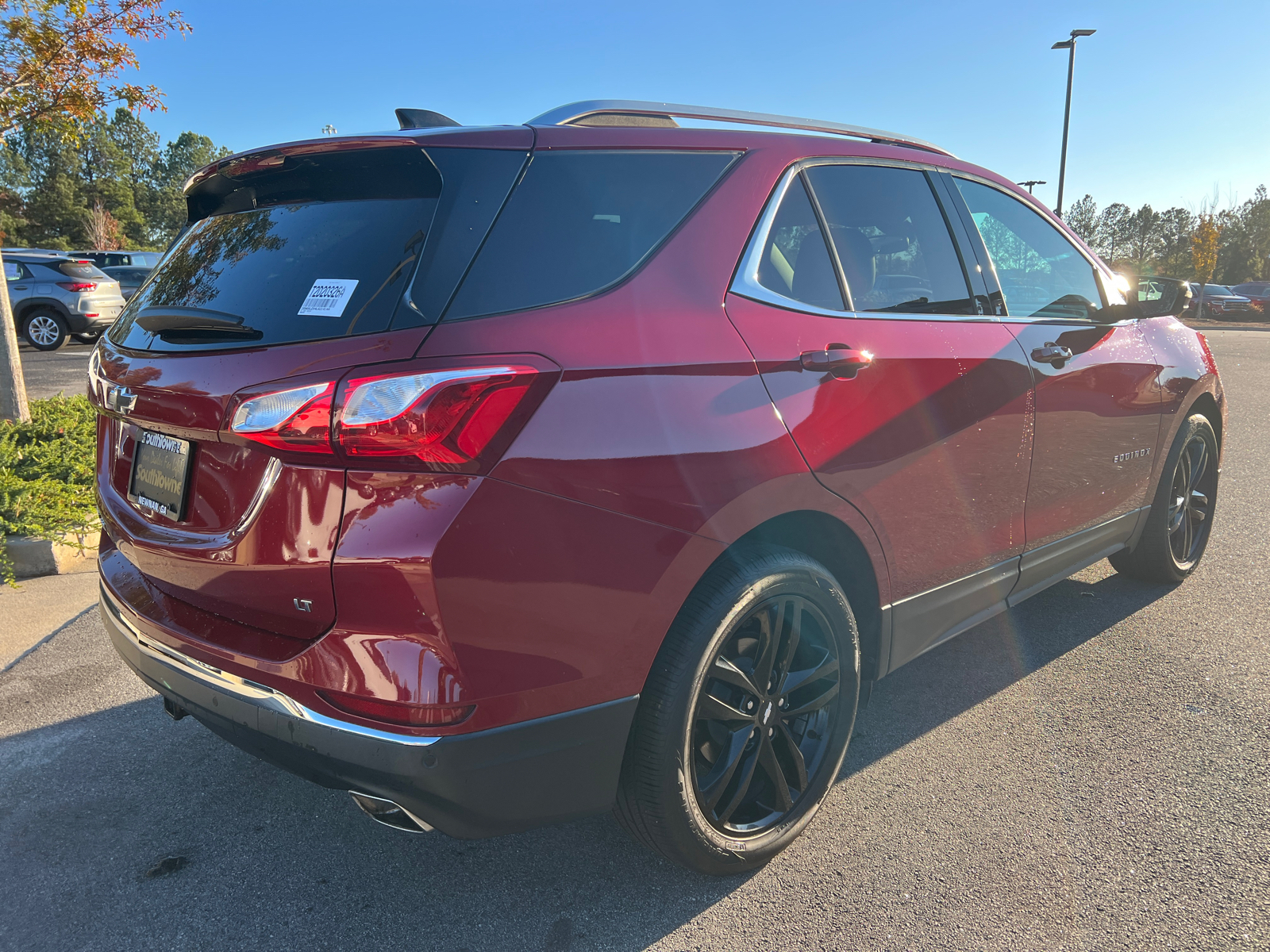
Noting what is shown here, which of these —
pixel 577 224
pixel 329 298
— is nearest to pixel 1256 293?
pixel 577 224

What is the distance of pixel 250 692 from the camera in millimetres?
1762

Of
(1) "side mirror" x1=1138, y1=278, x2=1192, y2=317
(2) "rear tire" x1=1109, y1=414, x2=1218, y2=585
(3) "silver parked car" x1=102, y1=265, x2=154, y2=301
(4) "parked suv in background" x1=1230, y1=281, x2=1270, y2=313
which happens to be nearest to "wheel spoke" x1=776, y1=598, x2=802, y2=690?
(1) "side mirror" x1=1138, y1=278, x2=1192, y2=317

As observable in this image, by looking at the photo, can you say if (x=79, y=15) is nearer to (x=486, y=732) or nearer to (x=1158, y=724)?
(x=486, y=732)

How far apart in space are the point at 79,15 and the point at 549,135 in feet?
21.1

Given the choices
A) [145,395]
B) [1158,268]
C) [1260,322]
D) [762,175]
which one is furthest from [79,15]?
[1158,268]

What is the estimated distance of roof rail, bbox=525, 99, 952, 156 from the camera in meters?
2.06

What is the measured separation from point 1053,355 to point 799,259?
1.28 metres

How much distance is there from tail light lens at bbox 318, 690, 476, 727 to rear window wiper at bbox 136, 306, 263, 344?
0.78m

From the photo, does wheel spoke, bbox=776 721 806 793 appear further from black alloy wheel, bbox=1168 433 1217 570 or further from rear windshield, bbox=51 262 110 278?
rear windshield, bbox=51 262 110 278

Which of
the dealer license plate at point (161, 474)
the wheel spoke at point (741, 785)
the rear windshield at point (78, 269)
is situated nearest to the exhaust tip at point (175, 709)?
the dealer license plate at point (161, 474)

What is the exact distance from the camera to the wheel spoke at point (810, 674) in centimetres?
230

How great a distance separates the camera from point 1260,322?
37.6 m

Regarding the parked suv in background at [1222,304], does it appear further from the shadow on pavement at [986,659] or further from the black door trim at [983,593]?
the black door trim at [983,593]

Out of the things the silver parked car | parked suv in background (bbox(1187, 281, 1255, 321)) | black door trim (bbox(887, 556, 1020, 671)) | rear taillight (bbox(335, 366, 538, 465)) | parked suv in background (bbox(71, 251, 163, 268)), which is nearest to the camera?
rear taillight (bbox(335, 366, 538, 465))
